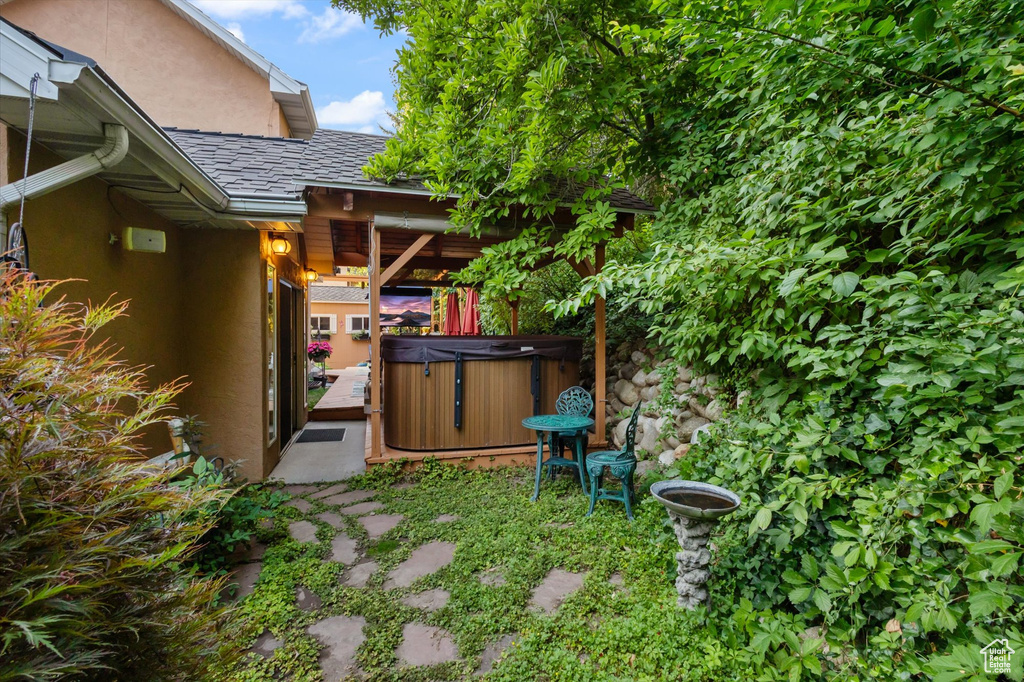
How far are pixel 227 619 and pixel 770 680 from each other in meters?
2.14

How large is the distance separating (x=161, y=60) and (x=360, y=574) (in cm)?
797

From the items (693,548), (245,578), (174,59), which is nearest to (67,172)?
(245,578)

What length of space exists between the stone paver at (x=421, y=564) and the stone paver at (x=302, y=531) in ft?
2.76

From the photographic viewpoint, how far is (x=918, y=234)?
2.07 meters

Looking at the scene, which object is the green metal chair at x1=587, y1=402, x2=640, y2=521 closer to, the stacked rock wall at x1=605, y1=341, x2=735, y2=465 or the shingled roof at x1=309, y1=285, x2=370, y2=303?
the stacked rock wall at x1=605, y1=341, x2=735, y2=465

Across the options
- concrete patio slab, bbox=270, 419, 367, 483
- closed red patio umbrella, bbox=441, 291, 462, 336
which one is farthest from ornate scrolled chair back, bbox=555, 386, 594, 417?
closed red patio umbrella, bbox=441, 291, 462, 336

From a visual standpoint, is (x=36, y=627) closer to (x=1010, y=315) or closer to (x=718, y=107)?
(x=1010, y=315)

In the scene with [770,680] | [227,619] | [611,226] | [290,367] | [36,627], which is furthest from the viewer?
[290,367]

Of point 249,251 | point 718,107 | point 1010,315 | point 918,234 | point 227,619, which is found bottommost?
point 227,619

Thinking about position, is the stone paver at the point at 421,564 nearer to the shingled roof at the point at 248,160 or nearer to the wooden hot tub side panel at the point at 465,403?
the wooden hot tub side panel at the point at 465,403

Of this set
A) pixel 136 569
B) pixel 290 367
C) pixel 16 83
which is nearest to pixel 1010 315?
pixel 136 569

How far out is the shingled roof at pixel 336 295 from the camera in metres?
20.5

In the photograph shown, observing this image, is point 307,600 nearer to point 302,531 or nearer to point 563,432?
point 302,531

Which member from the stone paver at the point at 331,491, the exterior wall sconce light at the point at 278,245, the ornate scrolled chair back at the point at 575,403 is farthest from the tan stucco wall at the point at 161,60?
the ornate scrolled chair back at the point at 575,403
